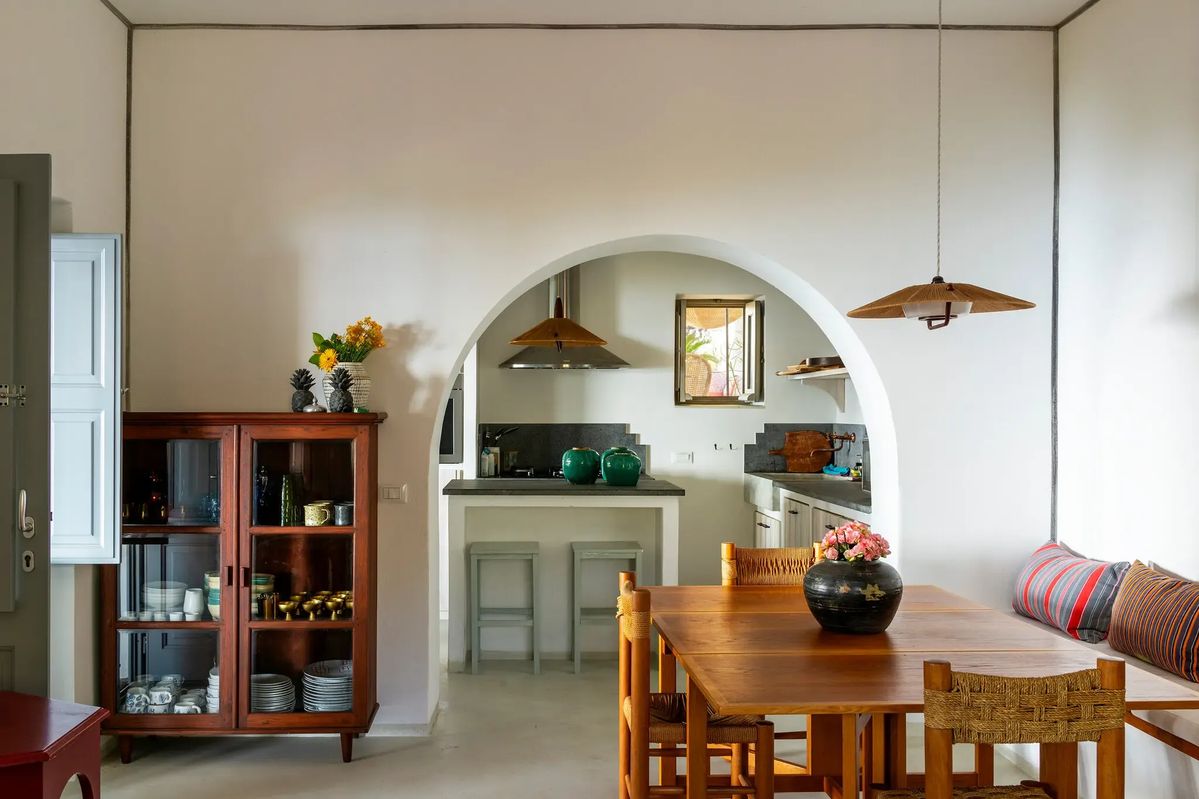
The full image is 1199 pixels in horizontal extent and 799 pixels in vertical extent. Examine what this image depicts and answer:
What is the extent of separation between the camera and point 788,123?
421 cm

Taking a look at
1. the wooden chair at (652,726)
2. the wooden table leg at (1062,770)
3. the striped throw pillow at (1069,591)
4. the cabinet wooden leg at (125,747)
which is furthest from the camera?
the cabinet wooden leg at (125,747)

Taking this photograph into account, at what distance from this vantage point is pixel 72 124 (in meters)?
3.63

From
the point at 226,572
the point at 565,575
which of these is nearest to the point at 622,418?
the point at 565,575

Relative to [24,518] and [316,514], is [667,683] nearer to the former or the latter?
[316,514]

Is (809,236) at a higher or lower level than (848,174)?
lower

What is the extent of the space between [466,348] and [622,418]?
287 centimetres

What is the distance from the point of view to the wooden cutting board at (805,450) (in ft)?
22.5

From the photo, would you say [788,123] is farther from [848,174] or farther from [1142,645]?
[1142,645]

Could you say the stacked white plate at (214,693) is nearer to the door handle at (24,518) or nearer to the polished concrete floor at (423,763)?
the polished concrete floor at (423,763)

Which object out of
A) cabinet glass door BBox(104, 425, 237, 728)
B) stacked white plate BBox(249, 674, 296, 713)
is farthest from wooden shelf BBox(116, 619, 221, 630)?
stacked white plate BBox(249, 674, 296, 713)

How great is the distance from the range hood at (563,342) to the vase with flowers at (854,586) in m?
3.26

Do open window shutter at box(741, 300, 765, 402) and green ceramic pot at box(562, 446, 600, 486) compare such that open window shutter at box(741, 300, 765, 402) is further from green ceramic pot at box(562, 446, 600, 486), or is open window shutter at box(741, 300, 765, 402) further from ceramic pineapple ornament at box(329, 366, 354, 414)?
ceramic pineapple ornament at box(329, 366, 354, 414)

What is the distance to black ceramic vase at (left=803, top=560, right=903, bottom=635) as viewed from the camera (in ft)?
9.21

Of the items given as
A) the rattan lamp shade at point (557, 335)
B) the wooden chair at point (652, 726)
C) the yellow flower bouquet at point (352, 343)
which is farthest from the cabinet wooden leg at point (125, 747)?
the rattan lamp shade at point (557, 335)
